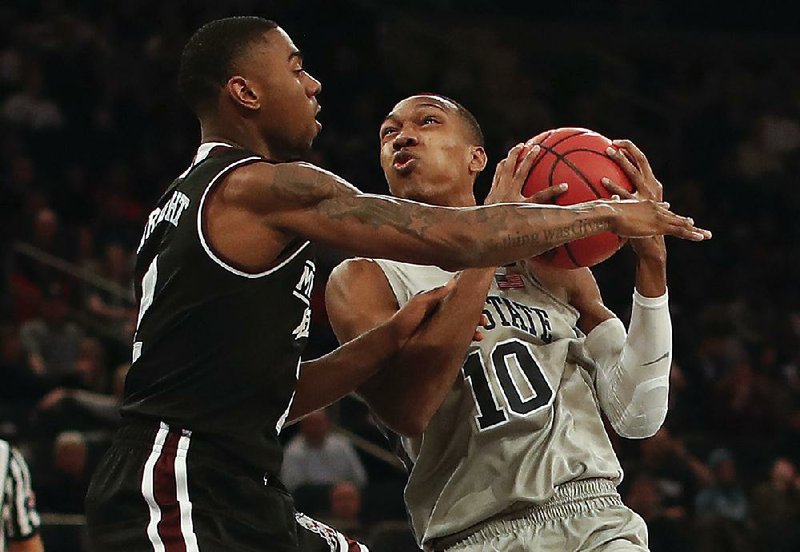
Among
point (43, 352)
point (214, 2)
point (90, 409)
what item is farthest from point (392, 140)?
point (214, 2)

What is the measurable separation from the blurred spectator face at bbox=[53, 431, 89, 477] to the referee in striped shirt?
2797mm

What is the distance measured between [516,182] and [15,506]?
3.09 m

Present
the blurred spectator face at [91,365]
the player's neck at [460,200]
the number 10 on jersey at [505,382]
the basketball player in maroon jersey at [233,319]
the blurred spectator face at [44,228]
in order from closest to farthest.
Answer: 1. the basketball player in maroon jersey at [233,319]
2. the number 10 on jersey at [505,382]
3. the player's neck at [460,200]
4. the blurred spectator face at [91,365]
5. the blurred spectator face at [44,228]

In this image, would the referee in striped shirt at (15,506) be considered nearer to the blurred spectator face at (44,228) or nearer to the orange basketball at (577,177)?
the orange basketball at (577,177)

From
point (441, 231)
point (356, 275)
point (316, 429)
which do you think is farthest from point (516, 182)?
point (316, 429)

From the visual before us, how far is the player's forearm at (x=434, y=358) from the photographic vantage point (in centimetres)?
409

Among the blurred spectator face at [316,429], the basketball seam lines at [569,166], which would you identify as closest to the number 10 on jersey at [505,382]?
the basketball seam lines at [569,166]

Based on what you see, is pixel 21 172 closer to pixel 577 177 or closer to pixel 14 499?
pixel 14 499

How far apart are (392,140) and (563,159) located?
0.65m

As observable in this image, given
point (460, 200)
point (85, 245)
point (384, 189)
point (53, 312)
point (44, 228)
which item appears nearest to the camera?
point (460, 200)

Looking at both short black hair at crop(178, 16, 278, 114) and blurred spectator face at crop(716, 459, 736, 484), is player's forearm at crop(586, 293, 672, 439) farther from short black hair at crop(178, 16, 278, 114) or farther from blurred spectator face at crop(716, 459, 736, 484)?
blurred spectator face at crop(716, 459, 736, 484)

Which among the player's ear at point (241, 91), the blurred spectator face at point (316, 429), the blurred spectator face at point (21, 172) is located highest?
the player's ear at point (241, 91)

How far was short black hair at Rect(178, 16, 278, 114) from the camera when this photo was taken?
370 centimetres

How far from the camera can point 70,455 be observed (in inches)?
351
